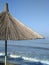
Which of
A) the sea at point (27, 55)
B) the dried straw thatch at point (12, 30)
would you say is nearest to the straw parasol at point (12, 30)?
the dried straw thatch at point (12, 30)

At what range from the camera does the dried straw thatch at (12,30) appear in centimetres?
531

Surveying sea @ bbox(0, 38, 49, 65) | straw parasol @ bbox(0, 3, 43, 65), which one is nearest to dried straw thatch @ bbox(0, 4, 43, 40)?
straw parasol @ bbox(0, 3, 43, 65)

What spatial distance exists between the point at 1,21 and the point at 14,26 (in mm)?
414

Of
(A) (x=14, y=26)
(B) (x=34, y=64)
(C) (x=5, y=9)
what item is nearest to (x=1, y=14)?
(C) (x=5, y=9)

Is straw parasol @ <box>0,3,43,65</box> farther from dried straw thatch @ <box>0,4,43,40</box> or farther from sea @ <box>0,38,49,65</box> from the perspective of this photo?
sea @ <box>0,38,49,65</box>

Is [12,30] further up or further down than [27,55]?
further up

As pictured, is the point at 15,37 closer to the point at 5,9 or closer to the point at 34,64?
the point at 5,9

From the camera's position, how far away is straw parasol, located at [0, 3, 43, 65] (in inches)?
209

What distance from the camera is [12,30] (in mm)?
5453

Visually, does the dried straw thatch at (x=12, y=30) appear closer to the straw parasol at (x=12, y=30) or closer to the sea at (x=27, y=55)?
the straw parasol at (x=12, y=30)

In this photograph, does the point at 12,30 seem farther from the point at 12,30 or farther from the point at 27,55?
the point at 27,55

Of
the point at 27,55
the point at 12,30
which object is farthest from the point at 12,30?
the point at 27,55

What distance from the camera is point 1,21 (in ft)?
18.4

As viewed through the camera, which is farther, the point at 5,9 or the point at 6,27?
the point at 5,9
